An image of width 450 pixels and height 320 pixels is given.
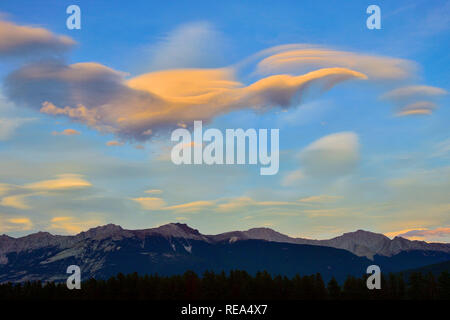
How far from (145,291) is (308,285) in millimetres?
57963

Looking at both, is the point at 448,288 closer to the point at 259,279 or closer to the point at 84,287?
the point at 259,279

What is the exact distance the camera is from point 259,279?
172 meters
